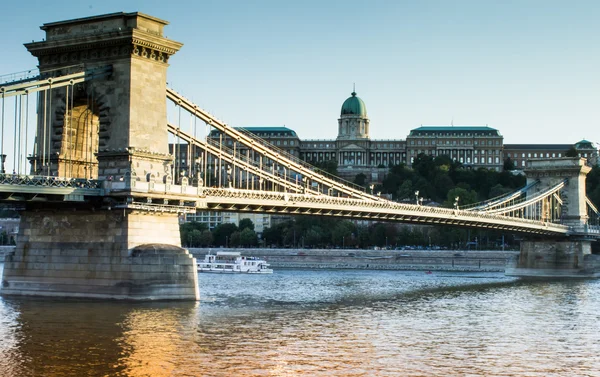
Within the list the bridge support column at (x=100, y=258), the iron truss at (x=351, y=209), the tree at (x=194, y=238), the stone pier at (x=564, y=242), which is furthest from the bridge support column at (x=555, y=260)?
the tree at (x=194, y=238)

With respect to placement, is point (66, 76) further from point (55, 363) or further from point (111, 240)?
point (55, 363)

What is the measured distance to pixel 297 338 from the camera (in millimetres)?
37000

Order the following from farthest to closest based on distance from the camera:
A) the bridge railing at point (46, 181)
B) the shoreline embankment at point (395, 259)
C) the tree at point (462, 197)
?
the tree at point (462, 197), the shoreline embankment at point (395, 259), the bridge railing at point (46, 181)

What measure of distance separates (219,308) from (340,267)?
74817 mm

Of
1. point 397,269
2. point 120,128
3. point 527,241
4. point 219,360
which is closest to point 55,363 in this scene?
point 219,360

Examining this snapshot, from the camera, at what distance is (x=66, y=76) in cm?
4616

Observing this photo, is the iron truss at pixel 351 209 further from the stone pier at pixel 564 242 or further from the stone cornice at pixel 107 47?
the stone cornice at pixel 107 47

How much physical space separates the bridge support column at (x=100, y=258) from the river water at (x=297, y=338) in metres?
1.02

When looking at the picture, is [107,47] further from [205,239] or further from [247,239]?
[205,239]

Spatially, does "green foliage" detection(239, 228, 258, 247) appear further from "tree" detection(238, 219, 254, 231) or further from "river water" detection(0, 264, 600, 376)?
"river water" detection(0, 264, 600, 376)

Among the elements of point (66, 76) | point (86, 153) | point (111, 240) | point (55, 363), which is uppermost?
point (66, 76)

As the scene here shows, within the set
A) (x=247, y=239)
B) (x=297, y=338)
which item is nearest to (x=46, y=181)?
(x=297, y=338)

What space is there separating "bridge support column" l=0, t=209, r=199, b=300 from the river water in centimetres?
102

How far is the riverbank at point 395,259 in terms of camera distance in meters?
118
